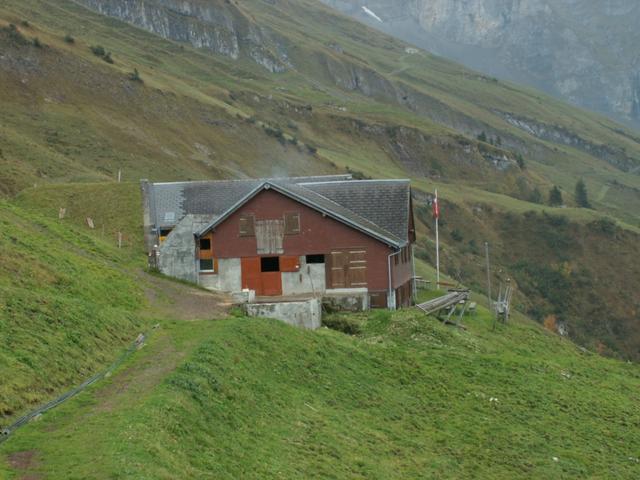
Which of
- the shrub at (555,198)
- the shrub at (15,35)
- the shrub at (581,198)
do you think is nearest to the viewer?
the shrub at (15,35)

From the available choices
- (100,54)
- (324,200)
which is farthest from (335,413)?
(100,54)

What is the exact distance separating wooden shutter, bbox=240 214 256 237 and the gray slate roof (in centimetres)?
79

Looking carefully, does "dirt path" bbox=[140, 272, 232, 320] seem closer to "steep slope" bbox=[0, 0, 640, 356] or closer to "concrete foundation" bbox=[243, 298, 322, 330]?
"concrete foundation" bbox=[243, 298, 322, 330]

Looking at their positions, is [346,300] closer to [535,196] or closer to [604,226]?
[604,226]

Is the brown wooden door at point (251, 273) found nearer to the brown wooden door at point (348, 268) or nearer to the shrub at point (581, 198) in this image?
the brown wooden door at point (348, 268)

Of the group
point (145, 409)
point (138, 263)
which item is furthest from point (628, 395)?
point (138, 263)

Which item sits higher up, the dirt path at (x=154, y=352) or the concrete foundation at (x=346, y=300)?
the dirt path at (x=154, y=352)

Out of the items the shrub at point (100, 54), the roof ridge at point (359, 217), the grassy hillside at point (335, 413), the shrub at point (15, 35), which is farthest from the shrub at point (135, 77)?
the grassy hillside at point (335, 413)

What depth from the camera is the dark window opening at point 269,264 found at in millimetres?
42625

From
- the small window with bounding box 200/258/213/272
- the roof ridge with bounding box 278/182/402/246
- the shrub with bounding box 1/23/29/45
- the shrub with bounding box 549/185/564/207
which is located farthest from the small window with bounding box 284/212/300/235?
the shrub with bounding box 549/185/564/207

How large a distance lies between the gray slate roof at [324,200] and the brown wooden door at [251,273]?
2434 millimetres

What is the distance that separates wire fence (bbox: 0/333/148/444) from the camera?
16125mm

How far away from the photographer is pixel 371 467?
1912cm

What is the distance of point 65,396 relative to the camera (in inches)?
731
